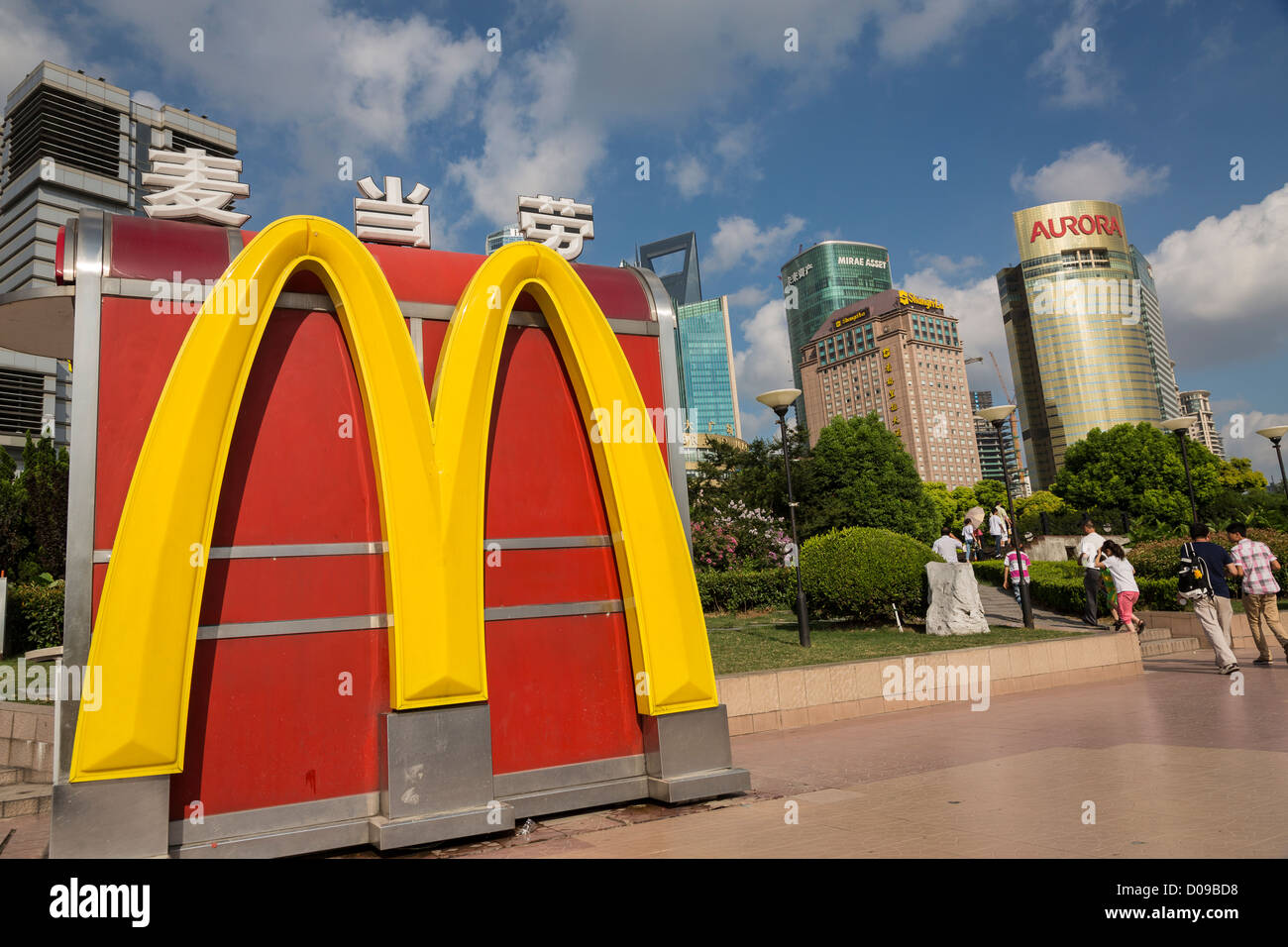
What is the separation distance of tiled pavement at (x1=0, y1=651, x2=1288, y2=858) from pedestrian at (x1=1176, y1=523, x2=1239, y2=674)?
169 centimetres

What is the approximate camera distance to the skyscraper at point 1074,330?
102m

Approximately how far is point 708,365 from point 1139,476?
438 feet

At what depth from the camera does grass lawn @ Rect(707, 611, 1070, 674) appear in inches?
463

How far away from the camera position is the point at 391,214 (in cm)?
655

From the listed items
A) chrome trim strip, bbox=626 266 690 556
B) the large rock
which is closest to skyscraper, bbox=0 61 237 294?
the large rock

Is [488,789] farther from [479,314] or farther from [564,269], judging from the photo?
[564,269]

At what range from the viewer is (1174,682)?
11.4 m

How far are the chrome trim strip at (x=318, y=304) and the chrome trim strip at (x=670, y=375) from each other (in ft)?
0.43

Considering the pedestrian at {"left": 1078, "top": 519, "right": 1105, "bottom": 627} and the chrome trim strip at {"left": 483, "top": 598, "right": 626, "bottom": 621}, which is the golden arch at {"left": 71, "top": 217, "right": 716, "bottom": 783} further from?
the pedestrian at {"left": 1078, "top": 519, "right": 1105, "bottom": 627}

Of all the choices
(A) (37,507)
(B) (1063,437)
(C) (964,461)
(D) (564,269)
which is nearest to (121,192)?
(A) (37,507)

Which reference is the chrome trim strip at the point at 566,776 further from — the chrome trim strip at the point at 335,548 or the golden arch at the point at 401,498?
the chrome trim strip at the point at 335,548

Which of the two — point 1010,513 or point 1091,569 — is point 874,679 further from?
point 1091,569

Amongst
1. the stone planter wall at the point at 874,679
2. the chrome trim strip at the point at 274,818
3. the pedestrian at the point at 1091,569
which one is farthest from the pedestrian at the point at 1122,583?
the chrome trim strip at the point at 274,818
